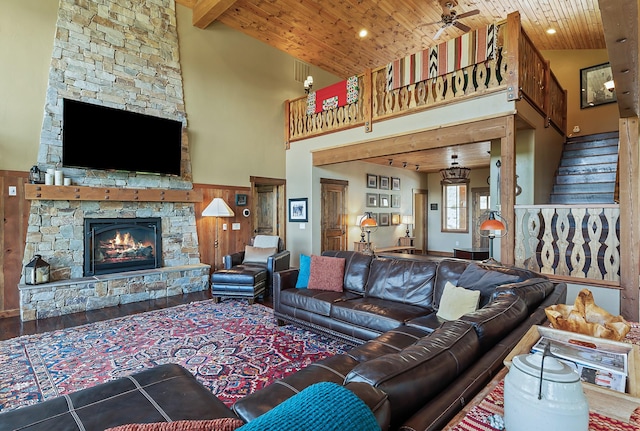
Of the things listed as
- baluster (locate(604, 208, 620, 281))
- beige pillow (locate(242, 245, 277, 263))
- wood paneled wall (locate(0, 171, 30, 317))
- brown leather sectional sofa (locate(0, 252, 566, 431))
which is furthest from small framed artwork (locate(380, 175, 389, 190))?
wood paneled wall (locate(0, 171, 30, 317))

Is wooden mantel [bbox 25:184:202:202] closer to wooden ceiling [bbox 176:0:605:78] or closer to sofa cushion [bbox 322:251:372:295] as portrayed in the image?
wooden ceiling [bbox 176:0:605:78]

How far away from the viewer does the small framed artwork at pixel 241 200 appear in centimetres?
676

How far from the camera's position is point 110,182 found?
17.0 feet

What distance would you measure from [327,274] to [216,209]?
291 centimetres

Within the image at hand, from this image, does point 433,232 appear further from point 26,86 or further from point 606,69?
point 26,86

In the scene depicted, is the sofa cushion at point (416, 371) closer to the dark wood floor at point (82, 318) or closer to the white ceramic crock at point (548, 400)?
the white ceramic crock at point (548, 400)

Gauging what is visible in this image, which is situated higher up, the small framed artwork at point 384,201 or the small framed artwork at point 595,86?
the small framed artwork at point 595,86

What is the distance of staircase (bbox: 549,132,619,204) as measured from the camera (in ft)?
18.1

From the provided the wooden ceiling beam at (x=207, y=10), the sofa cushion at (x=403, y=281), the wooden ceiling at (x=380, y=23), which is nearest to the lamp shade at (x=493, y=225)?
the sofa cushion at (x=403, y=281)

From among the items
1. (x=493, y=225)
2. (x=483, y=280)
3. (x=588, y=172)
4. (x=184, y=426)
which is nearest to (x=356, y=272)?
(x=483, y=280)

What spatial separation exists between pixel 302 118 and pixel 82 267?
482 cm

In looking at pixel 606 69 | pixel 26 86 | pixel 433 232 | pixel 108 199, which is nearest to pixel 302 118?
pixel 108 199

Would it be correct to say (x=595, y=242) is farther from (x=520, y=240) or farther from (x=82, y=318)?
(x=82, y=318)

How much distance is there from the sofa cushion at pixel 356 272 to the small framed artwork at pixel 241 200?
A: 11.2 ft
